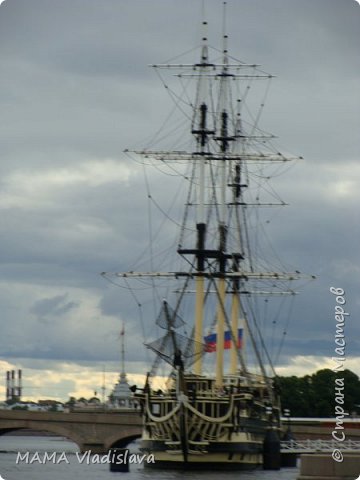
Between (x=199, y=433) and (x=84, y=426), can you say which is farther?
(x=84, y=426)

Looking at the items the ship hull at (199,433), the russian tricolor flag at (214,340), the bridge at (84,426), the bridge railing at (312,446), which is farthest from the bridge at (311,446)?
the bridge at (84,426)

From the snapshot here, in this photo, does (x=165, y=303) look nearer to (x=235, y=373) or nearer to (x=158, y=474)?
(x=158, y=474)

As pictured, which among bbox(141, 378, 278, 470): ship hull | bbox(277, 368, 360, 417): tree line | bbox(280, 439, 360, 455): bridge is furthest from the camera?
bbox(277, 368, 360, 417): tree line

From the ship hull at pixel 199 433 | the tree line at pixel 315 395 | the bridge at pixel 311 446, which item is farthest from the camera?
the tree line at pixel 315 395

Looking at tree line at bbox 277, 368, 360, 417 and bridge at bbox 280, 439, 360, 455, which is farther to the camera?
tree line at bbox 277, 368, 360, 417

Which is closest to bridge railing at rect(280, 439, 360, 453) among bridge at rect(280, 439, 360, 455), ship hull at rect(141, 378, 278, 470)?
bridge at rect(280, 439, 360, 455)

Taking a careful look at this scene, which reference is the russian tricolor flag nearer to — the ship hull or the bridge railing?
the ship hull

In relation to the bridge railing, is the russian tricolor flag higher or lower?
higher

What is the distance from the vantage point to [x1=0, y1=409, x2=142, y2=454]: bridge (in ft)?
507

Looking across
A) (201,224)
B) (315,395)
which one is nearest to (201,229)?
(201,224)

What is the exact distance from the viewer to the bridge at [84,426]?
15450cm

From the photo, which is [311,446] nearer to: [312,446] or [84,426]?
[312,446]

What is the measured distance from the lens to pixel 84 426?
156m

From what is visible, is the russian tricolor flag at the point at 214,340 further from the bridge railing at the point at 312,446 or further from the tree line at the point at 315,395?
the tree line at the point at 315,395
